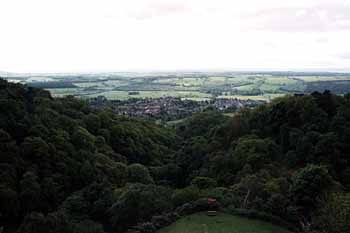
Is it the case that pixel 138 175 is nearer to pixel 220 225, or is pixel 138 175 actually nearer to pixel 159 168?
pixel 159 168

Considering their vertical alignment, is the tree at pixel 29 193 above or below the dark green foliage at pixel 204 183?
above

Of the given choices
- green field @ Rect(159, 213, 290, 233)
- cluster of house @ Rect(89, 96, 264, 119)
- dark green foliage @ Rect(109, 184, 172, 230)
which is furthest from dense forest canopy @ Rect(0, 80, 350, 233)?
cluster of house @ Rect(89, 96, 264, 119)

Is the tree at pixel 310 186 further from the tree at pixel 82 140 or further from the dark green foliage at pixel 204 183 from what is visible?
the tree at pixel 82 140

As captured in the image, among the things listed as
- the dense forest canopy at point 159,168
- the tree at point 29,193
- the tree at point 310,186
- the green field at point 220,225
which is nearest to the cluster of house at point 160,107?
the dense forest canopy at point 159,168

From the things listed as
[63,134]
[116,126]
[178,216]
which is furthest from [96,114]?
[178,216]

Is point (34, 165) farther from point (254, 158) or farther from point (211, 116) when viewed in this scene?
point (211, 116)

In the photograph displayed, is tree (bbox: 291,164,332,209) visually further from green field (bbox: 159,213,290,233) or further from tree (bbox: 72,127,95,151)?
tree (bbox: 72,127,95,151)
